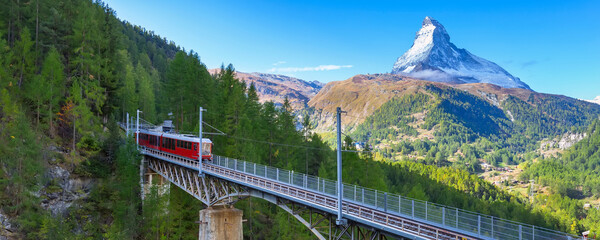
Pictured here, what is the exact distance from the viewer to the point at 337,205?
2247cm

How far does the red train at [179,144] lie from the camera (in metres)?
37.5

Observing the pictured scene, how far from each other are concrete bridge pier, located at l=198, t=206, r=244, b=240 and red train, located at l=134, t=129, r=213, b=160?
5859 mm

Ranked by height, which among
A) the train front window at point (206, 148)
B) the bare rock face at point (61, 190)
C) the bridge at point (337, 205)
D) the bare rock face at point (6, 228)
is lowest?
the bare rock face at point (6, 228)

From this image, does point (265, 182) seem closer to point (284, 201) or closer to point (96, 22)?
point (284, 201)

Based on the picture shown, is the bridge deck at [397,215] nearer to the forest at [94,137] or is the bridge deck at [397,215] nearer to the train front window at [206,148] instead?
the train front window at [206,148]

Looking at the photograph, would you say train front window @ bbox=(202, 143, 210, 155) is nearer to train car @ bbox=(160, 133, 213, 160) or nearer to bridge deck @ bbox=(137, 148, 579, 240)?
train car @ bbox=(160, 133, 213, 160)

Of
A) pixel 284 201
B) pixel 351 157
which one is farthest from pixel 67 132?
pixel 351 157

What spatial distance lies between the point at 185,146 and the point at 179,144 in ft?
4.54

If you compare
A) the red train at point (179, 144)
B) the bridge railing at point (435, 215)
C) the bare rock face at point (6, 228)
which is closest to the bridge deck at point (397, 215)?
the bridge railing at point (435, 215)

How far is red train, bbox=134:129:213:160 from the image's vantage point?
37531mm

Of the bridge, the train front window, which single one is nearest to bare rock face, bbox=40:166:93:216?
the bridge

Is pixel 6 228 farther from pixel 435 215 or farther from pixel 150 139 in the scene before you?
pixel 435 215

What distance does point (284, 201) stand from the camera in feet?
89.0

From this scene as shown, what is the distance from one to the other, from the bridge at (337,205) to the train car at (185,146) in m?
0.75
